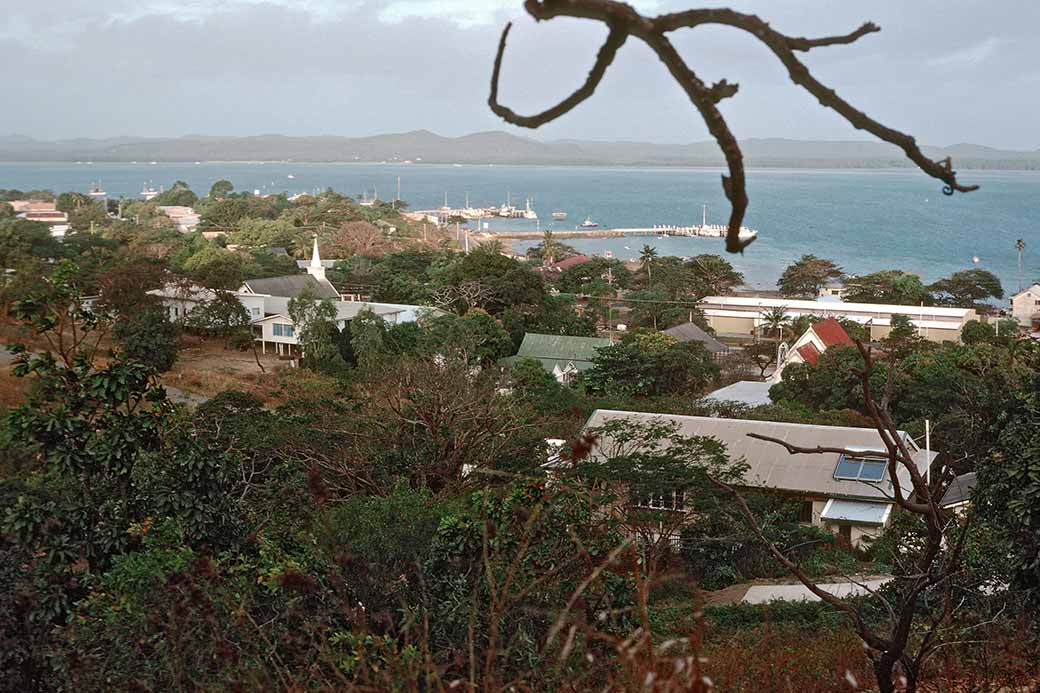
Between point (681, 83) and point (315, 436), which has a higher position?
point (681, 83)

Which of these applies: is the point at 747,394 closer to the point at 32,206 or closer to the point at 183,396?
the point at 183,396

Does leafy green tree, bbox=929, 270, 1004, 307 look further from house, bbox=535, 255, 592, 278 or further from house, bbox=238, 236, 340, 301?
house, bbox=238, 236, 340, 301

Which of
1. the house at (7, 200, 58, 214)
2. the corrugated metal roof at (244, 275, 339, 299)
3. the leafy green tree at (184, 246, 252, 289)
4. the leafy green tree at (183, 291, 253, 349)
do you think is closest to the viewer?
the leafy green tree at (183, 291, 253, 349)

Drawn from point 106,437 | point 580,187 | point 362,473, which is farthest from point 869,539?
point 580,187

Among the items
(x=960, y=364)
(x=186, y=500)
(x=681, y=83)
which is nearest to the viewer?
(x=681, y=83)

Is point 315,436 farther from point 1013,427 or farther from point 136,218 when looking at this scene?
point 136,218

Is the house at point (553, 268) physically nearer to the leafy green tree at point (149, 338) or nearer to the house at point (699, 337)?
the house at point (699, 337)

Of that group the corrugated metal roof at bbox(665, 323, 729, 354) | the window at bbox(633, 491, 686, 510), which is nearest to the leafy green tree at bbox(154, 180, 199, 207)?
the corrugated metal roof at bbox(665, 323, 729, 354)
